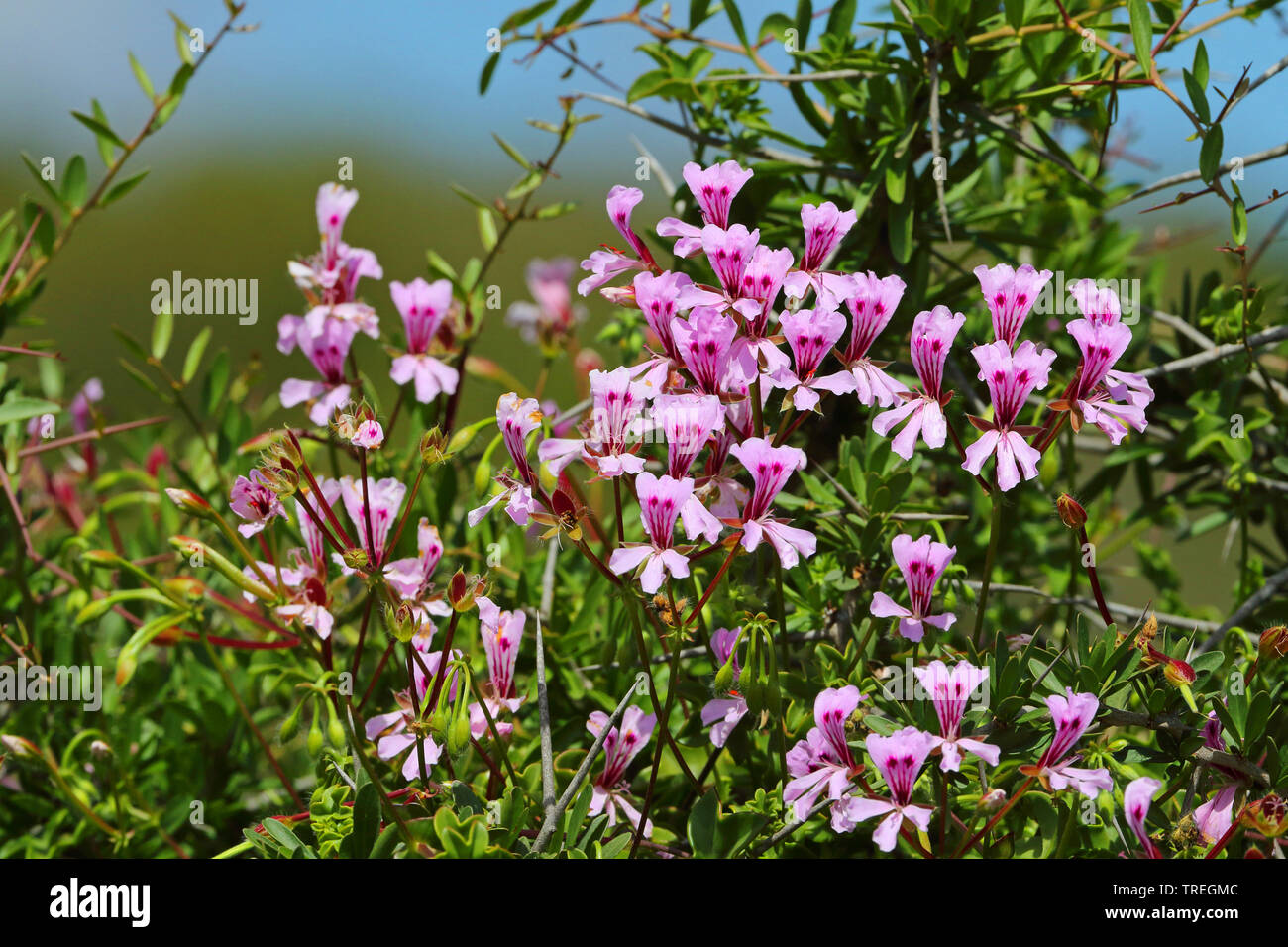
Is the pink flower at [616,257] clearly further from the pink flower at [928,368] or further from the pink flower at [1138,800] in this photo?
the pink flower at [1138,800]

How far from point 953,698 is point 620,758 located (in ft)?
0.71

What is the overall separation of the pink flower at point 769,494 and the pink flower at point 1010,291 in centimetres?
14

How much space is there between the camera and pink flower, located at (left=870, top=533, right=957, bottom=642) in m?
0.60

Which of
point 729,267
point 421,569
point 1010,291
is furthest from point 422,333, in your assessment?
point 1010,291

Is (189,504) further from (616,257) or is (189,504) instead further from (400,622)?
(616,257)

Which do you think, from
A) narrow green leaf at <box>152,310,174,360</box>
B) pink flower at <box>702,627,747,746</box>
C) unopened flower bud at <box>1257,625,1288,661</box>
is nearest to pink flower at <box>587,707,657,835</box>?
pink flower at <box>702,627,747,746</box>

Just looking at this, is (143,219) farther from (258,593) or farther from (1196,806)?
(1196,806)

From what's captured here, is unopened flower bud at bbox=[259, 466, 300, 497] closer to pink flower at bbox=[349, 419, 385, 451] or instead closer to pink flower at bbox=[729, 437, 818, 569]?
pink flower at bbox=[349, 419, 385, 451]

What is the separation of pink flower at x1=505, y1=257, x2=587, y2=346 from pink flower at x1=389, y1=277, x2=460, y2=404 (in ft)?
0.73

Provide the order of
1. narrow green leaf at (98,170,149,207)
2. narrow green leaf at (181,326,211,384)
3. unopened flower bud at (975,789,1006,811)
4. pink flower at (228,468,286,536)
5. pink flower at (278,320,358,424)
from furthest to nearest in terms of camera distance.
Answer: narrow green leaf at (181,326,211,384)
narrow green leaf at (98,170,149,207)
pink flower at (278,320,358,424)
pink flower at (228,468,286,536)
unopened flower bud at (975,789,1006,811)

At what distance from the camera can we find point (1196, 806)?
0.61m

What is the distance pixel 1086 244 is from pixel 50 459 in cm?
128

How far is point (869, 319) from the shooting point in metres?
0.59
